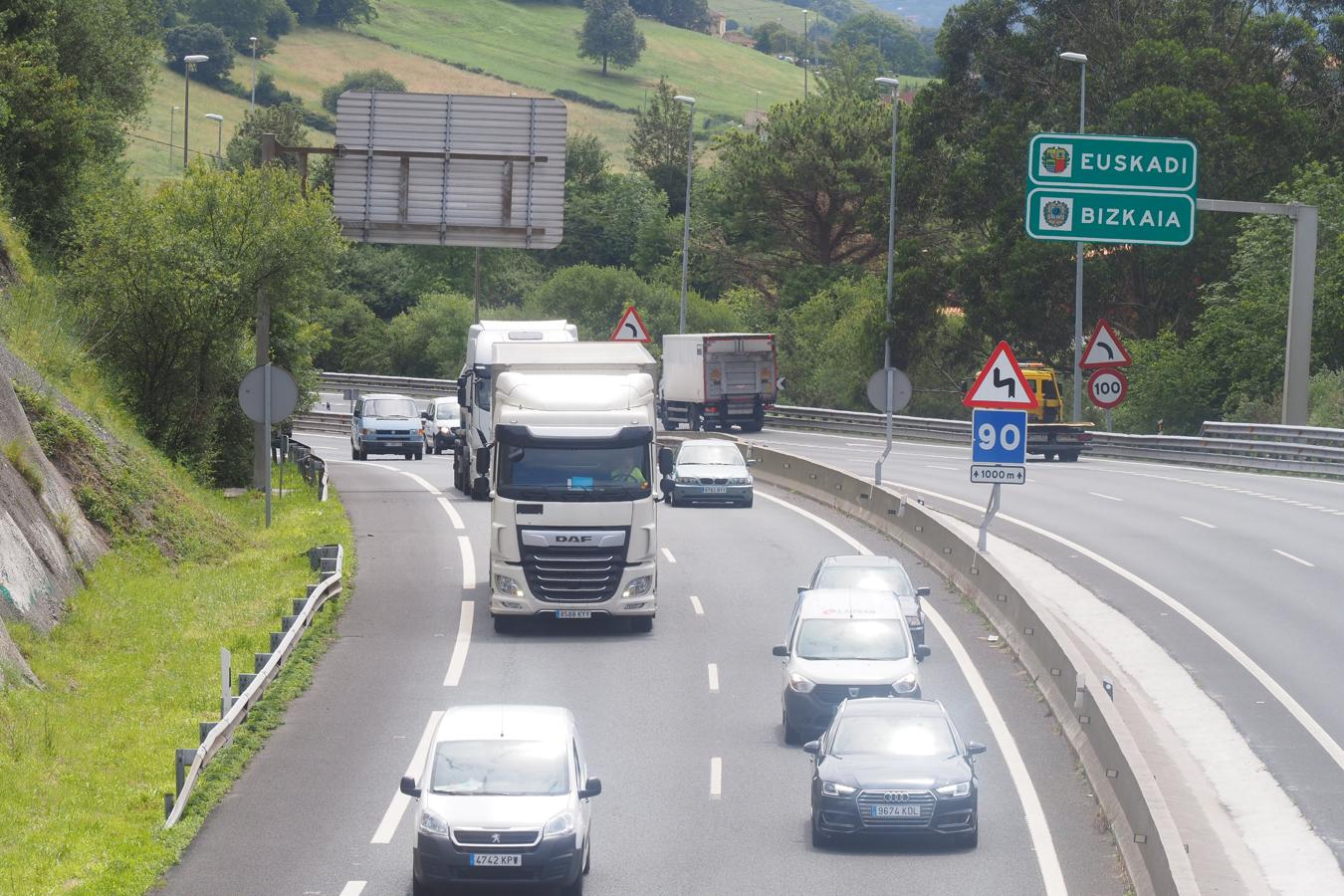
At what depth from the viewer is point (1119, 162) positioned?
37.2 metres

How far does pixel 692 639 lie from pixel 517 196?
1931cm

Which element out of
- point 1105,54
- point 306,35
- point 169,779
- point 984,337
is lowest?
point 169,779

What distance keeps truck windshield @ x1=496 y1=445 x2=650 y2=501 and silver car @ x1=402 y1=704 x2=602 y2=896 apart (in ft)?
34.5

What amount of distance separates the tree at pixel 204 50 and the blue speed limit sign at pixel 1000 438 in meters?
→ 147

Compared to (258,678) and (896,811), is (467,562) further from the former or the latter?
(896,811)

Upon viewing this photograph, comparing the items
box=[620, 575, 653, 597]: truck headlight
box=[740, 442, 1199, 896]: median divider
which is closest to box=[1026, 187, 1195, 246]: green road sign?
box=[740, 442, 1199, 896]: median divider

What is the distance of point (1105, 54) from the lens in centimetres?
6781

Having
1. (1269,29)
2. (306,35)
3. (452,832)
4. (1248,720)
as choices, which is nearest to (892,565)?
(1248,720)

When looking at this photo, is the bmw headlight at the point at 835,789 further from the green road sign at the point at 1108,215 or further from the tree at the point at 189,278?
the tree at the point at 189,278

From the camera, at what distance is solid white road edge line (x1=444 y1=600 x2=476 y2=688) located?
76.4 ft

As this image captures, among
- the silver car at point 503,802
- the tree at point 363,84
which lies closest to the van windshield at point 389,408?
the silver car at point 503,802

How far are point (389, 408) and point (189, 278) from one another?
21610 millimetres

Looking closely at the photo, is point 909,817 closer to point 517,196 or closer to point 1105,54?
point 517,196

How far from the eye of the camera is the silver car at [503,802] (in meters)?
14.1
